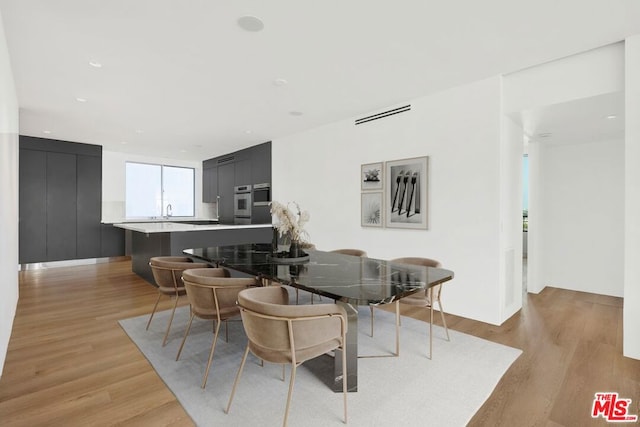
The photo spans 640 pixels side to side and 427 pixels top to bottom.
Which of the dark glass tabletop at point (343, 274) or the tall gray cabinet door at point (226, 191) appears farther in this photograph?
the tall gray cabinet door at point (226, 191)

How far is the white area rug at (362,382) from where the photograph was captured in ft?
6.04

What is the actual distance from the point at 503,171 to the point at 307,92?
2384mm

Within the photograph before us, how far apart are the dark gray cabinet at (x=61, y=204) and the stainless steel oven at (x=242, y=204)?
104 inches

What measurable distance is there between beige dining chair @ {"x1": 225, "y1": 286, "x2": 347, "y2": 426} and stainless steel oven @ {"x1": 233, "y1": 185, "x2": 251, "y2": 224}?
17.9 feet

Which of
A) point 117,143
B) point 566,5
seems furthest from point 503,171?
point 117,143

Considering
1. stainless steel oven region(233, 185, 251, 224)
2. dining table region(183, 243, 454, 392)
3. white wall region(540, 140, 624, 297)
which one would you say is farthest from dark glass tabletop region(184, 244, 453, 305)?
stainless steel oven region(233, 185, 251, 224)

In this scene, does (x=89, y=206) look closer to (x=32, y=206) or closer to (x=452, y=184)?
(x=32, y=206)

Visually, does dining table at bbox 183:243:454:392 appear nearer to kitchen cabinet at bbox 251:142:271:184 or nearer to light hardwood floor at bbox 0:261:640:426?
light hardwood floor at bbox 0:261:640:426

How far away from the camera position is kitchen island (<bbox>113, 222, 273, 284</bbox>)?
4.59 metres

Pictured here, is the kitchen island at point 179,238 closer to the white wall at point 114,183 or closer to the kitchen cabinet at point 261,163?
the kitchen cabinet at point 261,163

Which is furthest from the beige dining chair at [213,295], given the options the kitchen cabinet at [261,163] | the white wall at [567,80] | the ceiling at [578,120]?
the kitchen cabinet at [261,163]

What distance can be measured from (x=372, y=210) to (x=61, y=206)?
21.1ft

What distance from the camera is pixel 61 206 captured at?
6.55 meters

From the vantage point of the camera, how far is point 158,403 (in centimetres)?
196
